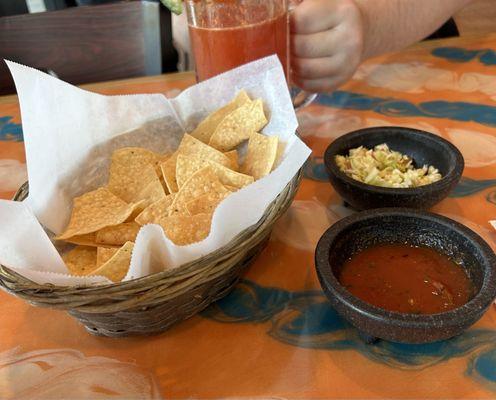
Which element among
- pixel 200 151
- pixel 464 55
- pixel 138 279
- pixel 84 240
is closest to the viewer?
pixel 138 279

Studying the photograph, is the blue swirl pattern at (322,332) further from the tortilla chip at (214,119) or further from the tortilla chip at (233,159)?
the tortilla chip at (214,119)

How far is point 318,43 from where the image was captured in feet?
4.11

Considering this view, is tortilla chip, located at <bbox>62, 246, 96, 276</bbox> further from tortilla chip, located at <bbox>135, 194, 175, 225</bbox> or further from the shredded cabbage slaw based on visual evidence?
the shredded cabbage slaw

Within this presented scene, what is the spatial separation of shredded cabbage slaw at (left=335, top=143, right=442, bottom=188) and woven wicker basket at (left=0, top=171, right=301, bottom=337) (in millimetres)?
216

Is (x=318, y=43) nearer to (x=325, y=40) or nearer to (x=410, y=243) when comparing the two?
(x=325, y=40)

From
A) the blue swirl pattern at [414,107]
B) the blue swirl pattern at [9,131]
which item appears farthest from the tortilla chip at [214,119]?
the blue swirl pattern at [9,131]

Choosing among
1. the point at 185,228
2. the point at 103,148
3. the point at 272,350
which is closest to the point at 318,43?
the point at 103,148

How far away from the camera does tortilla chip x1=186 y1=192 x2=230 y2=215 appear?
0.82 m

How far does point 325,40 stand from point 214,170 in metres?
0.55

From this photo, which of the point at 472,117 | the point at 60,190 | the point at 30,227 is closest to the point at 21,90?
the point at 60,190

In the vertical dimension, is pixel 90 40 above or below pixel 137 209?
above

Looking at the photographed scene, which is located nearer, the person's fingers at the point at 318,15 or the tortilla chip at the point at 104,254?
the tortilla chip at the point at 104,254

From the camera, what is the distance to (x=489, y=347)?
2.34 feet

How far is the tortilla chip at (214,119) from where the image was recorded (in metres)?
1.02
